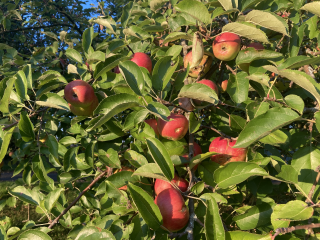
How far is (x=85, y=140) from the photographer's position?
133 centimetres

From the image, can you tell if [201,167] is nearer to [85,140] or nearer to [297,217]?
[297,217]

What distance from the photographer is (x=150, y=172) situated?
84 centimetres

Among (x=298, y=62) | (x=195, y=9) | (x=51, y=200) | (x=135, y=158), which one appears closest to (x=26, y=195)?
(x=51, y=200)

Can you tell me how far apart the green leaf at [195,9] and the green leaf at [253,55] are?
222mm

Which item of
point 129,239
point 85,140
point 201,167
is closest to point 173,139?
point 201,167

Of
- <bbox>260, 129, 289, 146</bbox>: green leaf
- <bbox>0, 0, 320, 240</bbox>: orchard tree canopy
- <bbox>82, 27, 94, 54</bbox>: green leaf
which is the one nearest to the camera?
<bbox>0, 0, 320, 240</bbox>: orchard tree canopy

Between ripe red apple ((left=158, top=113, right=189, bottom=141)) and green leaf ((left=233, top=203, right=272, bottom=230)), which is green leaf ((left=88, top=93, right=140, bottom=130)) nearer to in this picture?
ripe red apple ((left=158, top=113, right=189, bottom=141))

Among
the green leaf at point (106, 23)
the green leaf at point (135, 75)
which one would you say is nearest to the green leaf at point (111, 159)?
the green leaf at point (135, 75)

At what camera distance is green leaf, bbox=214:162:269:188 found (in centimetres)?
79

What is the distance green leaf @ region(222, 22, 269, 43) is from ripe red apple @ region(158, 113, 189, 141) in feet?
1.46

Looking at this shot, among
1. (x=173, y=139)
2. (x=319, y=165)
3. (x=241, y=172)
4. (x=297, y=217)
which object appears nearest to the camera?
(x=297, y=217)

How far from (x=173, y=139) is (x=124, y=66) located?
364 mm

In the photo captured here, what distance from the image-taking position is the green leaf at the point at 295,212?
2.35 feet

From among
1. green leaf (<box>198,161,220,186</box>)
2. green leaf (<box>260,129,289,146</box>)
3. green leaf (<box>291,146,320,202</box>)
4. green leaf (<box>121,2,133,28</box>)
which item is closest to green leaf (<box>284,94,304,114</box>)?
green leaf (<box>260,129,289,146</box>)
